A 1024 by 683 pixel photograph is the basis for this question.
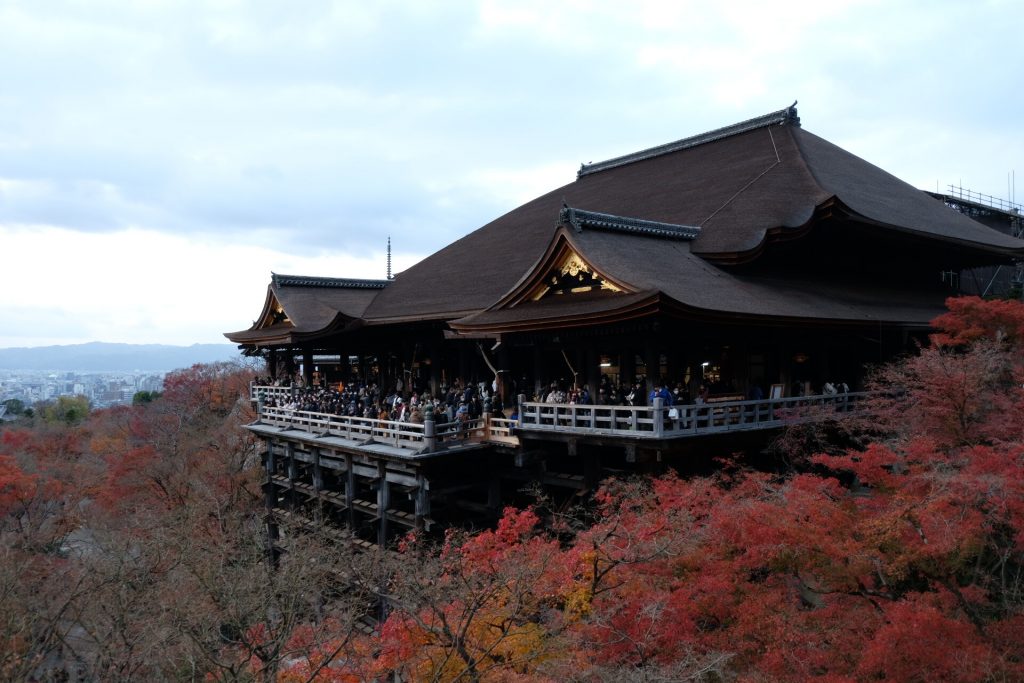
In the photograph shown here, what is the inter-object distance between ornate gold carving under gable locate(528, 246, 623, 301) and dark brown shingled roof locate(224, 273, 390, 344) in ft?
31.8

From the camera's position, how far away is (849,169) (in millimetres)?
22594

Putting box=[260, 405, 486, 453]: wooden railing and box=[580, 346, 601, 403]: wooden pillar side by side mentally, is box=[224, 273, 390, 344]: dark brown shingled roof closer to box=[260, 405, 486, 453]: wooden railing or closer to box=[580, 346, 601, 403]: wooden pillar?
box=[260, 405, 486, 453]: wooden railing

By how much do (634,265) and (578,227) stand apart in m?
1.44

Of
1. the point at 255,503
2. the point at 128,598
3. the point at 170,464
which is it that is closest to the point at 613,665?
the point at 128,598

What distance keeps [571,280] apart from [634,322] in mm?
2704

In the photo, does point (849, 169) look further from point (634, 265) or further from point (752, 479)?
point (752, 479)

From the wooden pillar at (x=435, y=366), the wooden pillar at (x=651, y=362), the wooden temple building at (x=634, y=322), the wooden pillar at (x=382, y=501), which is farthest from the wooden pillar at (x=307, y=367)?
the wooden pillar at (x=651, y=362)

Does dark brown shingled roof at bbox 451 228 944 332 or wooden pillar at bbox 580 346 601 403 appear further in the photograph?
wooden pillar at bbox 580 346 601 403

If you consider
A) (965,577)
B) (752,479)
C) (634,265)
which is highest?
(634,265)

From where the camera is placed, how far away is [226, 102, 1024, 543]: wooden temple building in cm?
1360

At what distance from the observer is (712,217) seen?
61.8 ft

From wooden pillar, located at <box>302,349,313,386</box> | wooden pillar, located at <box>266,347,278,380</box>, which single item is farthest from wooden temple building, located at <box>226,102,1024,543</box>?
wooden pillar, located at <box>266,347,278,380</box>

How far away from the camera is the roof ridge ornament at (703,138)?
76.8 feet

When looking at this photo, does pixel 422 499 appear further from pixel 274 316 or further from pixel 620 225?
pixel 274 316
